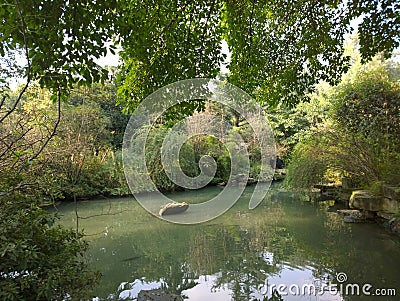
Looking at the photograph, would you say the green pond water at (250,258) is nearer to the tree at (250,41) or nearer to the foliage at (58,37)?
the foliage at (58,37)

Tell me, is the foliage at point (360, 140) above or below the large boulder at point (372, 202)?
above

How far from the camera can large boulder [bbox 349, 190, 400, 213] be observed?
4.93m

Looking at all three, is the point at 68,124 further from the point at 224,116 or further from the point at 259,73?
the point at 259,73

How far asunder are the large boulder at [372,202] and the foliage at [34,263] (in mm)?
4655

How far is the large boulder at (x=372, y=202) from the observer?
4.93 meters

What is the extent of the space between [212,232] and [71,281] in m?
3.78

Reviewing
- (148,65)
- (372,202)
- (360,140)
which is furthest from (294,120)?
(148,65)

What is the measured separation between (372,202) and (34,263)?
5195 mm

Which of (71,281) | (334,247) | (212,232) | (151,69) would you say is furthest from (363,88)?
(71,281)

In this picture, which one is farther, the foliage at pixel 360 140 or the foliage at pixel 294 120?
the foliage at pixel 294 120

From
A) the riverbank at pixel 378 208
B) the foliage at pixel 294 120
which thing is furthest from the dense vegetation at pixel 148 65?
the foliage at pixel 294 120

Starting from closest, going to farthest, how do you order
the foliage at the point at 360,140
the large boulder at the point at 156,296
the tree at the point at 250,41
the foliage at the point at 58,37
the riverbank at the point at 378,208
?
the foliage at the point at 58,37 → the tree at the point at 250,41 → the large boulder at the point at 156,296 → the riverbank at the point at 378,208 → the foliage at the point at 360,140

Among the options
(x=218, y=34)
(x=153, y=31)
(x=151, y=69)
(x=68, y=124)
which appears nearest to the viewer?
(x=153, y=31)

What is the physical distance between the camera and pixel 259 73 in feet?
11.3
